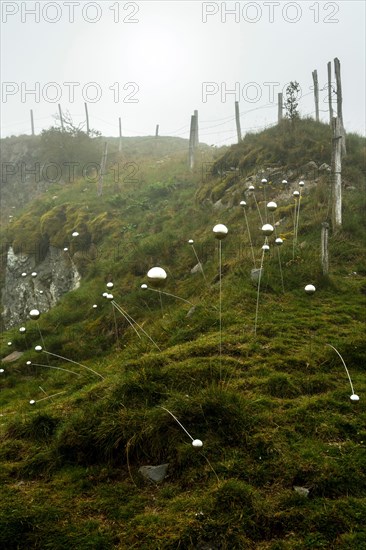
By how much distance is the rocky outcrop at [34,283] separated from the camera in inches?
597

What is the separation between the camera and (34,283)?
1616 cm

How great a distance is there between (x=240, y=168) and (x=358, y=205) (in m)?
5.85

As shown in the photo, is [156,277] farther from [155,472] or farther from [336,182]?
[336,182]

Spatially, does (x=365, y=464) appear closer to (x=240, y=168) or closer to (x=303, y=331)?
(x=303, y=331)

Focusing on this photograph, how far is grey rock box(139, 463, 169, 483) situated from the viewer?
3680 millimetres

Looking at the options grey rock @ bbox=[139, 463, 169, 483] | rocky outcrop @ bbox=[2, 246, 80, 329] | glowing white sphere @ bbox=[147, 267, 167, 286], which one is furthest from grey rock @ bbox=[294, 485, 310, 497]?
rocky outcrop @ bbox=[2, 246, 80, 329]

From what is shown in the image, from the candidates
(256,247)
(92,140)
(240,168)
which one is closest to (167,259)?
(256,247)

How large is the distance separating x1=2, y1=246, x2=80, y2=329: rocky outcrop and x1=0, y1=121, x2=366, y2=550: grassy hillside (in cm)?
500

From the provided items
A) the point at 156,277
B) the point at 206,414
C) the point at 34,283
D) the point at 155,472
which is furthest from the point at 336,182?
the point at 34,283

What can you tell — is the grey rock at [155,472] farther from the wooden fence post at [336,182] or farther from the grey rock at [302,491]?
the wooden fence post at [336,182]

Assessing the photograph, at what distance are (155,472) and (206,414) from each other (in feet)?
2.38

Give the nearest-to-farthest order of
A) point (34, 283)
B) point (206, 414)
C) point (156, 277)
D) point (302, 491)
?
point (302, 491)
point (206, 414)
point (156, 277)
point (34, 283)

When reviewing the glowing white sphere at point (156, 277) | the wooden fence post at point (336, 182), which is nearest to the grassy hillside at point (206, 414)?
the wooden fence post at point (336, 182)

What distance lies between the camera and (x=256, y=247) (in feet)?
31.3
